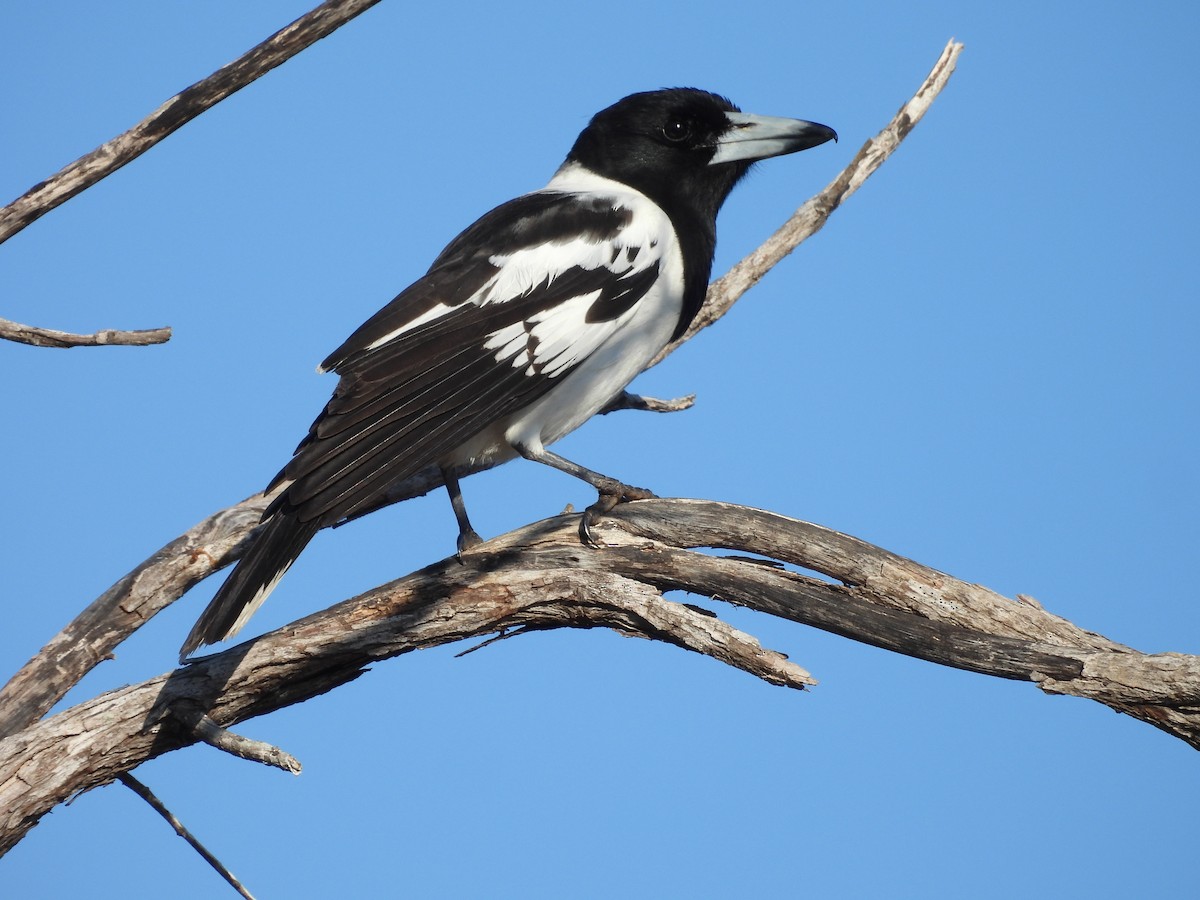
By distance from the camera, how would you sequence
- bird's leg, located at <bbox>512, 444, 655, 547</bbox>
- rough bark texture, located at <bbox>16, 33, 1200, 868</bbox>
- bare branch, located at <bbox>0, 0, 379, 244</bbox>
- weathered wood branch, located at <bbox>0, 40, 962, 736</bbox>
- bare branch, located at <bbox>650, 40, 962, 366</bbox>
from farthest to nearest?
bare branch, located at <bbox>650, 40, 962, 366</bbox>, weathered wood branch, located at <bbox>0, 40, 962, 736</bbox>, bird's leg, located at <bbox>512, 444, 655, 547</bbox>, bare branch, located at <bbox>0, 0, 379, 244</bbox>, rough bark texture, located at <bbox>16, 33, 1200, 868</bbox>

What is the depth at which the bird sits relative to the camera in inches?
119

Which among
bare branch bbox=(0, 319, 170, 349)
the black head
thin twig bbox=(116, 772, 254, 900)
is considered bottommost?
thin twig bbox=(116, 772, 254, 900)

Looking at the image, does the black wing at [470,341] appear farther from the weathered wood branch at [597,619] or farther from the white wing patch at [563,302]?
the weathered wood branch at [597,619]

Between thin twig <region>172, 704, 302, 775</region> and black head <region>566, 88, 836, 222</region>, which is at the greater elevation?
black head <region>566, 88, 836, 222</region>

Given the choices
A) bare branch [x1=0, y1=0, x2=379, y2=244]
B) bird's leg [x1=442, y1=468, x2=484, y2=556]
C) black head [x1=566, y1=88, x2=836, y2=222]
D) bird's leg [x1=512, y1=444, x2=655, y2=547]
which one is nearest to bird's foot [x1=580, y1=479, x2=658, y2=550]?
bird's leg [x1=512, y1=444, x2=655, y2=547]

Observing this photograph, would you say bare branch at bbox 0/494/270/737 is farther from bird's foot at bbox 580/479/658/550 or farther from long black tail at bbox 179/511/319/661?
bird's foot at bbox 580/479/658/550

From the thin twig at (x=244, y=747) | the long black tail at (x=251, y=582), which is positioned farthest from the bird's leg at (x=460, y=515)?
the thin twig at (x=244, y=747)

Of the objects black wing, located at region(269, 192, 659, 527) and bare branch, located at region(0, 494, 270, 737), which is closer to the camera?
black wing, located at region(269, 192, 659, 527)

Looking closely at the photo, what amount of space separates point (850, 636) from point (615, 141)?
2.03 metres

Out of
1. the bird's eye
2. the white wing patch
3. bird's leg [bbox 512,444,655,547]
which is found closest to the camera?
Result: bird's leg [bbox 512,444,655,547]

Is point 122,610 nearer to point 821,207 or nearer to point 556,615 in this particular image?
point 556,615

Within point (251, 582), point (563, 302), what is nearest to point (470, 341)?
point (563, 302)

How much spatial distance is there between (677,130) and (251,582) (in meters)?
2.17

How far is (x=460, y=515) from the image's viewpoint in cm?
361
